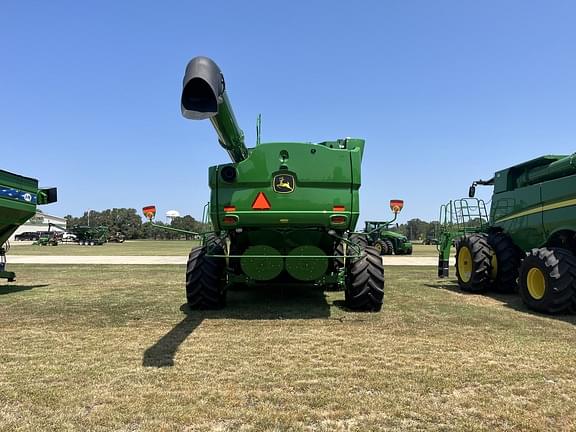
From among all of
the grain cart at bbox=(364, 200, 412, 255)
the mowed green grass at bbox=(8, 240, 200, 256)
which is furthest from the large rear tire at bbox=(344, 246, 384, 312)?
the mowed green grass at bbox=(8, 240, 200, 256)

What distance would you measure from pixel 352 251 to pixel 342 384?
12.8 ft

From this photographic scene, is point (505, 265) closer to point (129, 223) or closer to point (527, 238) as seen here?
point (527, 238)

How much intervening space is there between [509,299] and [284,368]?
6.87 meters

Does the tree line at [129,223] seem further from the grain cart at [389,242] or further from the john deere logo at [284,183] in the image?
the john deere logo at [284,183]

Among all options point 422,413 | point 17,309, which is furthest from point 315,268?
point 17,309

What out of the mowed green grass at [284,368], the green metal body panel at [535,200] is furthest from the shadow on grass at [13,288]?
the green metal body panel at [535,200]

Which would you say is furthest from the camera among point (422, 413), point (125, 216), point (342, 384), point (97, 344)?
point (125, 216)

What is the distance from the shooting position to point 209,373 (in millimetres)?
4195

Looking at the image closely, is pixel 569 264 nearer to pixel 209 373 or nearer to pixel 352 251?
pixel 352 251

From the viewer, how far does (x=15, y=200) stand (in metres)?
9.57

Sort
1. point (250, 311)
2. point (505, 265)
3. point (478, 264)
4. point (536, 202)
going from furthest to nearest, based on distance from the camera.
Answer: point (478, 264)
point (505, 265)
point (536, 202)
point (250, 311)

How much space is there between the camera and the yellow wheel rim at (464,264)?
10741mm

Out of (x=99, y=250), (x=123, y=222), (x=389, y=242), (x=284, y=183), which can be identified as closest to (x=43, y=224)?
(x=123, y=222)

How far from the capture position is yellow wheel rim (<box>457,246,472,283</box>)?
1074 centimetres
